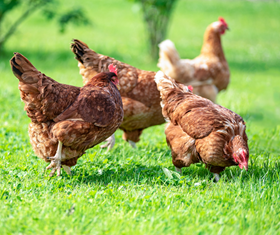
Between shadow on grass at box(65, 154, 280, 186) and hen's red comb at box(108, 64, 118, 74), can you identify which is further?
hen's red comb at box(108, 64, 118, 74)

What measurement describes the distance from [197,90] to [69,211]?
4.57m

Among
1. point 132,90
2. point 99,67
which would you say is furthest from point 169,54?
point 99,67

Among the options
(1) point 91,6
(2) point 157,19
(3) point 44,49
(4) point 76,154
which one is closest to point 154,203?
(4) point 76,154

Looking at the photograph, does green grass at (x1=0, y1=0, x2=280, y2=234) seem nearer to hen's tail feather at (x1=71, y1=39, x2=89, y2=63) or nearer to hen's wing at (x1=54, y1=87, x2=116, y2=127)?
hen's wing at (x1=54, y1=87, x2=116, y2=127)

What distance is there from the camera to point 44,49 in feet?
43.2

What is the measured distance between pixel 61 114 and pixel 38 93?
34cm

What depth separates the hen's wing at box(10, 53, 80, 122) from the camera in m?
3.54

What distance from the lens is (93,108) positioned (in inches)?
150

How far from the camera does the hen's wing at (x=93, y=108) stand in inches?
148

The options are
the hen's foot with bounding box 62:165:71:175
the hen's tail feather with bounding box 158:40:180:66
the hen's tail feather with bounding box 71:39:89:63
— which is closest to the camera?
the hen's foot with bounding box 62:165:71:175

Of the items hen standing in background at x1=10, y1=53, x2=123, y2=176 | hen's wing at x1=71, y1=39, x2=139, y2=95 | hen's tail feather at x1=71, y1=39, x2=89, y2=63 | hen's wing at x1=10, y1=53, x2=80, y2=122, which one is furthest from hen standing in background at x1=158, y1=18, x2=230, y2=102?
hen's wing at x1=10, y1=53, x2=80, y2=122

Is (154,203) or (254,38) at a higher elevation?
(254,38)

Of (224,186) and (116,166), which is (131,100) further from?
(224,186)

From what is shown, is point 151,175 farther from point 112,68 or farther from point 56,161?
point 112,68
